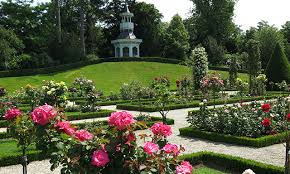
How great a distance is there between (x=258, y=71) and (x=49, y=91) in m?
18.0

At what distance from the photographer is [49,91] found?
15.8 metres

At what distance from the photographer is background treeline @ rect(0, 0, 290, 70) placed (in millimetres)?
45188

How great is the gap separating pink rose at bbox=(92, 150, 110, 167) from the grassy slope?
100ft

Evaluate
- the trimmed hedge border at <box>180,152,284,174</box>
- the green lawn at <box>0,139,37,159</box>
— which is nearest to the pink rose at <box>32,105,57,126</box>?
the trimmed hedge border at <box>180,152,284,174</box>

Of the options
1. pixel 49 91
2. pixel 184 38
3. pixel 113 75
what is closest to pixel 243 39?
pixel 184 38

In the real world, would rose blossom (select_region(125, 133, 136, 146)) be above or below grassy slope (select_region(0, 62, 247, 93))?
above

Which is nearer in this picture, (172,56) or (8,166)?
(8,166)

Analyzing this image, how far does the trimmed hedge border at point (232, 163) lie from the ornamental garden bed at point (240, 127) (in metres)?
1.99

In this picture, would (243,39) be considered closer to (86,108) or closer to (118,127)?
(86,108)

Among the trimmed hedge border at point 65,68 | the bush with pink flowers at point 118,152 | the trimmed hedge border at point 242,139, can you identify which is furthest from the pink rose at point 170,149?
the trimmed hedge border at point 65,68

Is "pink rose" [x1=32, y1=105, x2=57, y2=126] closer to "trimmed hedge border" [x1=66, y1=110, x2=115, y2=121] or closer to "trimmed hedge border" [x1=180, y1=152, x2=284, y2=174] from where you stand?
"trimmed hedge border" [x1=180, y1=152, x2=284, y2=174]

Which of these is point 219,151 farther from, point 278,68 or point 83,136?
point 278,68

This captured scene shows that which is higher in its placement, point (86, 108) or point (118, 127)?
point (118, 127)

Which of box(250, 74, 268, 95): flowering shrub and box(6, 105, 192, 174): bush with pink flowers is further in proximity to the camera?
box(250, 74, 268, 95): flowering shrub
